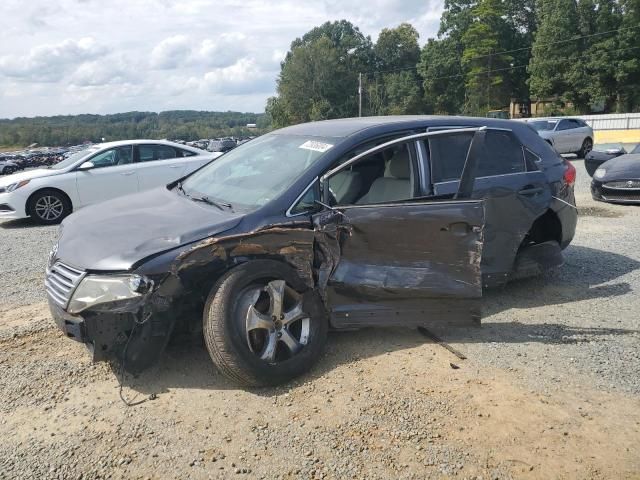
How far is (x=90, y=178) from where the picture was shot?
10.5 m

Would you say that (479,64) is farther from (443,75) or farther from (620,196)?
(620,196)

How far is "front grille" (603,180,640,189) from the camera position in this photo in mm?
10008

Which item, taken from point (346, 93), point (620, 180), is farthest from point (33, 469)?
point (346, 93)

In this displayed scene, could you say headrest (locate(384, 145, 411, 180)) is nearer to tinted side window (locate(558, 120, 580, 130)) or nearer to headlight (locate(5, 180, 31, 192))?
headlight (locate(5, 180, 31, 192))

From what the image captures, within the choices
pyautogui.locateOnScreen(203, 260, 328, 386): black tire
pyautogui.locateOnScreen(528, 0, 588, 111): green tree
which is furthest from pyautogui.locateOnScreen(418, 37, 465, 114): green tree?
Answer: pyautogui.locateOnScreen(203, 260, 328, 386): black tire

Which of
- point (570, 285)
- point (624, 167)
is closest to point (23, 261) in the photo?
point (570, 285)

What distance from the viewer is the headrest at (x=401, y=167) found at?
456 cm

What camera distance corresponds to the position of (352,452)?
2953 millimetres

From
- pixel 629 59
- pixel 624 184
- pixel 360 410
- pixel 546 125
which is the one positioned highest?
pixel 629 59

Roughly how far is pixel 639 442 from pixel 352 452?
1506 mm

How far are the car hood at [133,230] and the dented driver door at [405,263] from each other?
0.78 metres

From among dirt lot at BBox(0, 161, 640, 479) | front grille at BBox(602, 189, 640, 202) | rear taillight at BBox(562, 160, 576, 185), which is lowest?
dirt lot at BBox(0, 161, 640, 479)

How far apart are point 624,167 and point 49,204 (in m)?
10.3

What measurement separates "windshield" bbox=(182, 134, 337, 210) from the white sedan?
5523 millimetres
